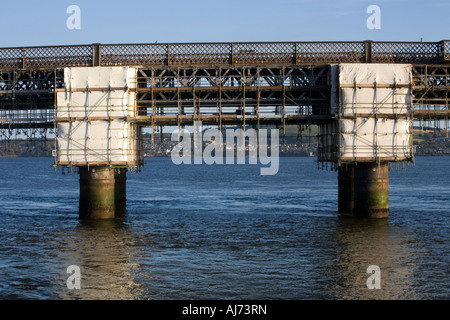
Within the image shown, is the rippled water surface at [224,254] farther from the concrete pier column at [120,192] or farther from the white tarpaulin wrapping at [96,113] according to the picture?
the white tarpaulin wrapping at [96,113]

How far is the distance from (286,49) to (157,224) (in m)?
15.4

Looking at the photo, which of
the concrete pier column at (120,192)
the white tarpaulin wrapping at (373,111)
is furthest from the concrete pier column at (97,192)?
the white tarpaulin wrapping at (373,111)

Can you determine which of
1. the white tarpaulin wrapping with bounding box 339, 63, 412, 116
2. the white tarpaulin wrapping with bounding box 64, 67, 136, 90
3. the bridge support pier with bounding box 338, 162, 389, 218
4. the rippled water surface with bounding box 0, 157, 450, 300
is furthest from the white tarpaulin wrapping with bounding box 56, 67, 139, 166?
the bridge support pier with bounding box 338, 162, 389, 218

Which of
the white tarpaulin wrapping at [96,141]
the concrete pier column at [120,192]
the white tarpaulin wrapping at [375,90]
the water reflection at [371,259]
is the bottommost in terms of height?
the water reflection at [371,259]

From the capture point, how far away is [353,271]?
29.3 metres

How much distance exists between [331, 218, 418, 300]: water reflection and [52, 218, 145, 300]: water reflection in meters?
8.89

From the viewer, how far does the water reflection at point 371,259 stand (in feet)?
84.7

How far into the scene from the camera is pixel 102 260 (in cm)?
3198

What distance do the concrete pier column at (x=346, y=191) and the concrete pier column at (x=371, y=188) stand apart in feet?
11.5

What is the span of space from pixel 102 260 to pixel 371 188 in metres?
19.6

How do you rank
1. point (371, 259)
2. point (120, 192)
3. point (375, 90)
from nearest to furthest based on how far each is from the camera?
point (371, 259) → point (375, 90) → point (120, 192)

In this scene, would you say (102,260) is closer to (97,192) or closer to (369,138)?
(97,192)

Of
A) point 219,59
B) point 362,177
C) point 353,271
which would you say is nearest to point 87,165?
point 219,59

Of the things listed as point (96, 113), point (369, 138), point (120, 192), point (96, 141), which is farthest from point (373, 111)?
point (120, 192)
